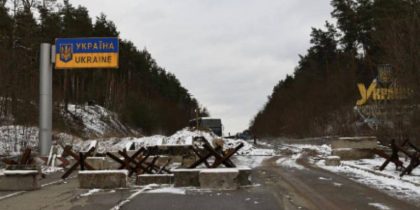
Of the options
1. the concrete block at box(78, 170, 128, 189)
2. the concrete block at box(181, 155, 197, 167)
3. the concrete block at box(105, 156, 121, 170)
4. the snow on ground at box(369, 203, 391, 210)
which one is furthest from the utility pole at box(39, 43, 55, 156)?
the snow on ground at box(369, 203, 391, 210)

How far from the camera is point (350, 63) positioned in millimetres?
74125

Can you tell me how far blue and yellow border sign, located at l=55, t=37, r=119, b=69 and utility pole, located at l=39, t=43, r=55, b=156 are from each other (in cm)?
68

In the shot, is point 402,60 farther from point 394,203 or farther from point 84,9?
point 84,9

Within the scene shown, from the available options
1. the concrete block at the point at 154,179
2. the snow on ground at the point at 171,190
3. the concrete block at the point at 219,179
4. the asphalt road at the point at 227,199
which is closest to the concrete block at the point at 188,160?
the concrete block at the point at 154,179

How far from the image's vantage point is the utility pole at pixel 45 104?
26328 millimetres

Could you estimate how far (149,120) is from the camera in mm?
72438

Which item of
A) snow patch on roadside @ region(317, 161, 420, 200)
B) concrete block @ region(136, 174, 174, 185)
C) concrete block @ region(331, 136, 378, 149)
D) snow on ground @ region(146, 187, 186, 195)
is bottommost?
snow patch on roadside @ region(317, 161, 420, 200)

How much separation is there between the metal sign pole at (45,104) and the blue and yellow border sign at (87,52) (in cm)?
68

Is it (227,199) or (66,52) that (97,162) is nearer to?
(66,52)

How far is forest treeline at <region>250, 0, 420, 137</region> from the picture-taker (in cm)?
2367

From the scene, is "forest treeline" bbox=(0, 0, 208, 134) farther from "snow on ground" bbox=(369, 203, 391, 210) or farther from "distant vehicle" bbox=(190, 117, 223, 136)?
"snow on ground" bbox=(369, 203, 391, 210)

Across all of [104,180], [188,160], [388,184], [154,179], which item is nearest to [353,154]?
[188,160]

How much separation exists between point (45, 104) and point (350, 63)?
55295 mm

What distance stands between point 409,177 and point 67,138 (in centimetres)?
2874
